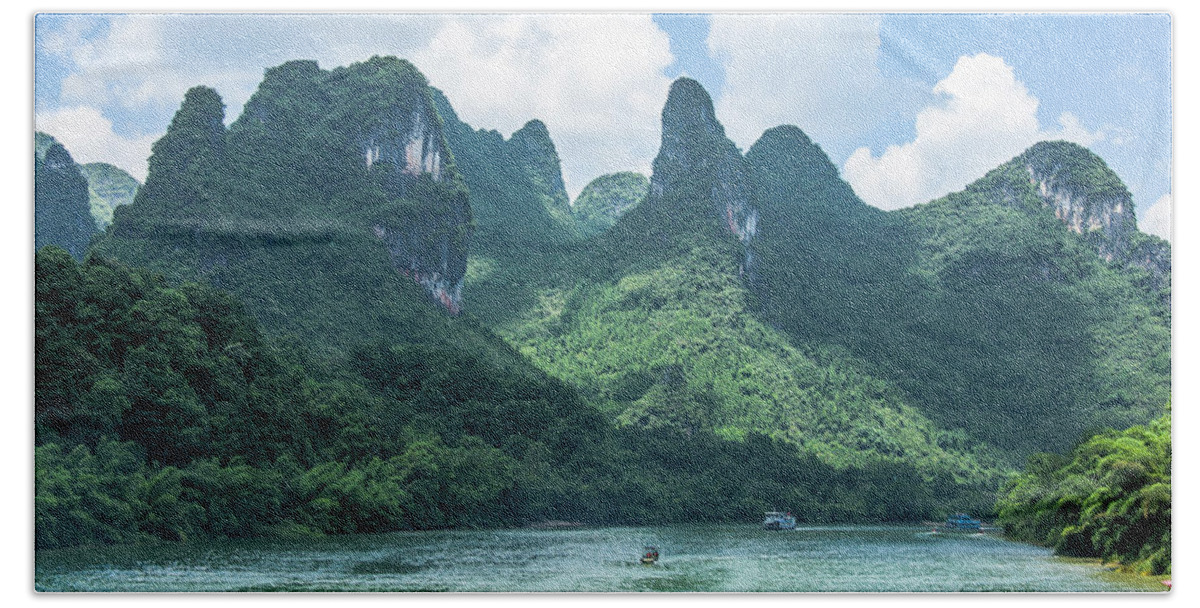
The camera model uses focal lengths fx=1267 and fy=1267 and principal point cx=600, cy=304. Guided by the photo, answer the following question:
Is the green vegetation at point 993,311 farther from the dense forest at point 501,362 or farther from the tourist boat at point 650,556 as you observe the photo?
the tourist boat at point 650,556

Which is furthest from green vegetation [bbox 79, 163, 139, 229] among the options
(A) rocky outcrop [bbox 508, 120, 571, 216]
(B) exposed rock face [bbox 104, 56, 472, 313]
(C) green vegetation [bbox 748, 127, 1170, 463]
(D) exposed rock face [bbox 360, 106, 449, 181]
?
(D) exposed rock face [bbox 360, 106, 449, 181]

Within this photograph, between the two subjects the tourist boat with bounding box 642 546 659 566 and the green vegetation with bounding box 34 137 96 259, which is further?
the tourist boat with bounding box 642 546 659 566

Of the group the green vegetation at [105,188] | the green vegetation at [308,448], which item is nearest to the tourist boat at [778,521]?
the green vegetation at [308,448]

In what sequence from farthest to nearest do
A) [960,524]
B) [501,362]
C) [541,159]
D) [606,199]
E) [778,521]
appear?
[501,362], [606,199], [541,159], [778,521], [960,524]

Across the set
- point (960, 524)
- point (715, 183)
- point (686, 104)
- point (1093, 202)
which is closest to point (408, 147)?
point (715, 183)

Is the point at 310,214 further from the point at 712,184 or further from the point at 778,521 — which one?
the point at 712,184

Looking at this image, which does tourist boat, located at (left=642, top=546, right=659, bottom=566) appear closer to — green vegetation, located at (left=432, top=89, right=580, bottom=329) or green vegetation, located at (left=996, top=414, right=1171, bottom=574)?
green vegetation, located at (left=996, top=414, right=1171, bottom=574)
